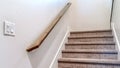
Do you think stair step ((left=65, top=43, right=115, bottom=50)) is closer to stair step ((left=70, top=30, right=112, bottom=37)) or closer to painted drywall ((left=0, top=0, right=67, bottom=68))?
stair step ((left=70, top=30, right=112, bottom=37))

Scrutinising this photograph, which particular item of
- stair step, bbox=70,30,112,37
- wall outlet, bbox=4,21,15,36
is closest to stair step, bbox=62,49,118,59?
stair step, bbox=70,30,112,37

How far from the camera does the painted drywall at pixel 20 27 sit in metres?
1.39

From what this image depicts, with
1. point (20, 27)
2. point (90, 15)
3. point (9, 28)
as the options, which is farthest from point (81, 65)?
point (90, 15)

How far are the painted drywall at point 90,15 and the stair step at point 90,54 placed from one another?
48.4 inches

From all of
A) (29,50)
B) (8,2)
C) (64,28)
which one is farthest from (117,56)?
(8,2)

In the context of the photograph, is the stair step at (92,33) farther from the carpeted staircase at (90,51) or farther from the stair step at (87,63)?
the stair step at (87,63)

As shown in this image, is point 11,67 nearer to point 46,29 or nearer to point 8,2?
point 8,2

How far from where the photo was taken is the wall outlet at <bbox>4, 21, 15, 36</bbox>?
1.39m

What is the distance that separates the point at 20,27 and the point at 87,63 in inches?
53.2

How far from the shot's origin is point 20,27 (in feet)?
5.28

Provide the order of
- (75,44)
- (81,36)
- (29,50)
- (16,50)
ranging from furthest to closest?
(81,36)
(75,44)
(29,50)
(16,50)

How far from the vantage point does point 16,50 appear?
5.04 ft

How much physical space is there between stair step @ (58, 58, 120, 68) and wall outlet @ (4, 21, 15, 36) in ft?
4.49

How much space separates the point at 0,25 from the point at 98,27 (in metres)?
3.02
